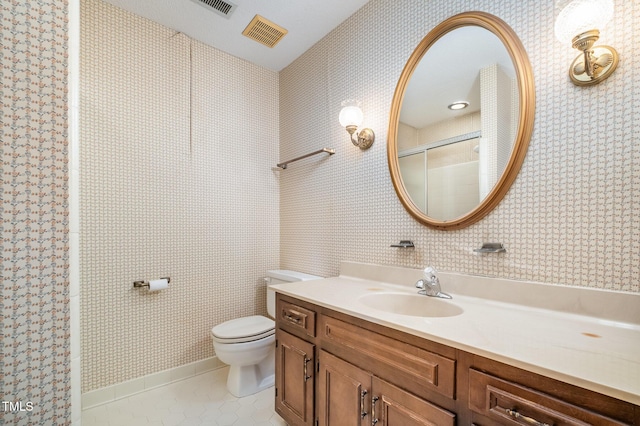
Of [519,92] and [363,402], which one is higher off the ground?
Result: [519,92]

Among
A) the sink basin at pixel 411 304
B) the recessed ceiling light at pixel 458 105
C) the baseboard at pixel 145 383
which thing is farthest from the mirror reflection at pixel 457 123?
the baseboard at pixel 145 383

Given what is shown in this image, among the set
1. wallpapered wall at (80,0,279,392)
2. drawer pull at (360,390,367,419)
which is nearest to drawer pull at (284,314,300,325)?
drawer pull at (360,390,367,419)

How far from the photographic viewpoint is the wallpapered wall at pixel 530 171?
94 cm

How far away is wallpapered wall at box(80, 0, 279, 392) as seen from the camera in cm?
177

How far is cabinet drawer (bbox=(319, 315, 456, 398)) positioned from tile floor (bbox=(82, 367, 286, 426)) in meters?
0.86

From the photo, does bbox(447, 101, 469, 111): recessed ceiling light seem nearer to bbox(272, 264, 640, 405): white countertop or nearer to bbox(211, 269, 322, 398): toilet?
bbox(272, 264, 640, 405): white countertop

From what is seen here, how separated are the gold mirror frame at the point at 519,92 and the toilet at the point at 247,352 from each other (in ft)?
3.43

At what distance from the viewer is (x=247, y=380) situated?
6.17 feet

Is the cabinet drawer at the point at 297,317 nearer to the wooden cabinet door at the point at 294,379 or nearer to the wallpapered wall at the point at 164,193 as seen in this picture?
the wooden cabinet door at the point at 294,379

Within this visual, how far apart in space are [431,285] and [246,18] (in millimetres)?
2079

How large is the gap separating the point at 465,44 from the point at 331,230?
51.8 inches

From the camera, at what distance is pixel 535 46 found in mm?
1119

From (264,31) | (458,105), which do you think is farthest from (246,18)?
(458,105)

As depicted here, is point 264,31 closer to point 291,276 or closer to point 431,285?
point 291,276
